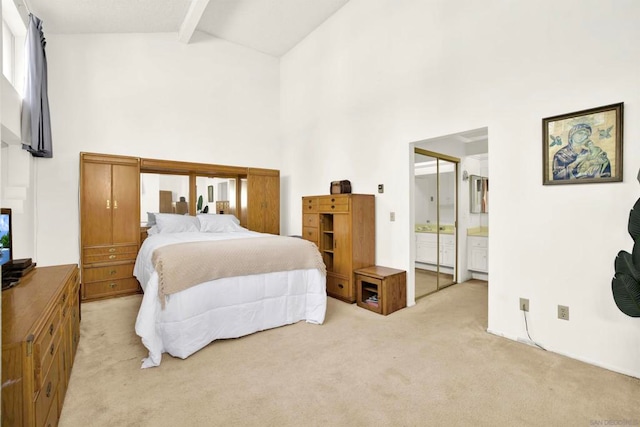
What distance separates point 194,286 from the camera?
103 inches

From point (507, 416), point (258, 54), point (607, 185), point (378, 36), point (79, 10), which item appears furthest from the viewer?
point (258, 54)

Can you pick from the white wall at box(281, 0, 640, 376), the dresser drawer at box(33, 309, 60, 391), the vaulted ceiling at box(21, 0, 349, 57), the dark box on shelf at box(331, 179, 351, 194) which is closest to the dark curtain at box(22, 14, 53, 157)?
the vaulted ceiling at box(21, 0, 349, 57)

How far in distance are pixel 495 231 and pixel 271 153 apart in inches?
158

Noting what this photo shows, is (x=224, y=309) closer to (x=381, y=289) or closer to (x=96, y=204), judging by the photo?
(x=381, y=289)

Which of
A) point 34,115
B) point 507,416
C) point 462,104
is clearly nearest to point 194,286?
point 507,416

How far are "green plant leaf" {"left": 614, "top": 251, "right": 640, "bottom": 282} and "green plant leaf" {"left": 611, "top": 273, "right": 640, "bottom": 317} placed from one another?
3cm

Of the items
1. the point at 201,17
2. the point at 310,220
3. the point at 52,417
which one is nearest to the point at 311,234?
the point at 310,220

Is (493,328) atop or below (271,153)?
below

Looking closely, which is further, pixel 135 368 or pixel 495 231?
pixel 495 231

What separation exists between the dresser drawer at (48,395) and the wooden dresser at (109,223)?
2.60 m

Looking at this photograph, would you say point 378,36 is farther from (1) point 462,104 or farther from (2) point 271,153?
(2) point 271,153

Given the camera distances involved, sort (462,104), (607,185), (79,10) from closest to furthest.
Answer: (607,185)
(462,104)
(79,10)

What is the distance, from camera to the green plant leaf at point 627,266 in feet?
6.28

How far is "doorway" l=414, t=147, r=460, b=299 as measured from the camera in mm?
4316
